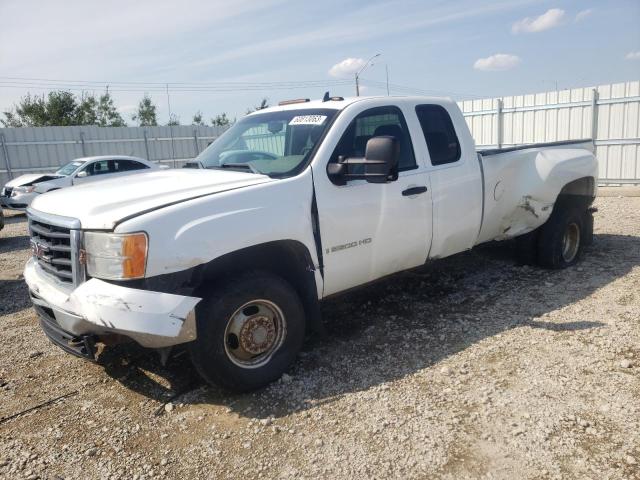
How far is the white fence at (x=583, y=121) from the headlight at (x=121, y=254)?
14.0 metres

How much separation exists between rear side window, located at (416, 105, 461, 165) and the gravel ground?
4.90 feet

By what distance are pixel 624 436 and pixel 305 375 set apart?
206 centimetres

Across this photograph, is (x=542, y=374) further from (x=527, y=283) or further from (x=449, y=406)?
(x=527, y=283)

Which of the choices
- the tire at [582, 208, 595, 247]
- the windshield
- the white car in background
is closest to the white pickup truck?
the tire at [582, 208, 595, 247]

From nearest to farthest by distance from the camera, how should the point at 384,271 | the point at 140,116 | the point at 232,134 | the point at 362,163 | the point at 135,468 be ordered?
the point at 135,468, the point at 362,163, the point at 384,271, the point at 232,134, the point at 140,116

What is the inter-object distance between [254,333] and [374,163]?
145cm

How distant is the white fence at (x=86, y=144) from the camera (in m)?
18.4

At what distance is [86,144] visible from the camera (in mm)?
20250

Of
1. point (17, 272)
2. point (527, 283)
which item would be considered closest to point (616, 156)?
point (527, 283)

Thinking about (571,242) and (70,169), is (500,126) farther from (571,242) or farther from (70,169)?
(70,169)

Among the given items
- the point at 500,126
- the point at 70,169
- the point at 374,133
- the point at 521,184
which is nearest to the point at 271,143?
the point at 374,133

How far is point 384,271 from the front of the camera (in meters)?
4.30

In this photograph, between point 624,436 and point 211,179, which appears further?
point 211,179

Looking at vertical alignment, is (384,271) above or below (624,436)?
above
